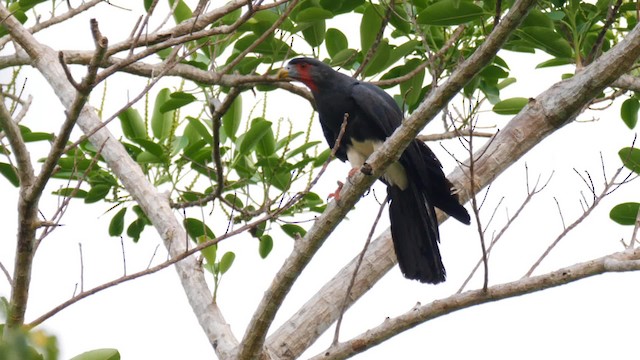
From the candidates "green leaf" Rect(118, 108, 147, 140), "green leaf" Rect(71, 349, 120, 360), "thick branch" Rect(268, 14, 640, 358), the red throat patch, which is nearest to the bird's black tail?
"thick branch" Rect(268, 14, 640, 358)

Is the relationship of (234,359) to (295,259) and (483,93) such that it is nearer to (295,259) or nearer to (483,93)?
(295,259)

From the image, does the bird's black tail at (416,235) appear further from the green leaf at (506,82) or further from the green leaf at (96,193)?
the green leaf at (96,193)

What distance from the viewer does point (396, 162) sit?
442 centimetres

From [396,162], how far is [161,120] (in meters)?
1.23

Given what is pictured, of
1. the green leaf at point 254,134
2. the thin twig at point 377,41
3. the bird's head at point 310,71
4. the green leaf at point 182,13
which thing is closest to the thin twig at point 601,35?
the thin twig at point 377,41

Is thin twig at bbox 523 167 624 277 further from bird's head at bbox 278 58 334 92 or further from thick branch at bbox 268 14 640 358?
bird's head at bbox 278 58 334 92

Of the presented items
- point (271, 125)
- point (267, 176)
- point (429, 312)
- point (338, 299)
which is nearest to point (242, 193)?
point (267, 176)

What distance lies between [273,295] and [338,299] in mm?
1005

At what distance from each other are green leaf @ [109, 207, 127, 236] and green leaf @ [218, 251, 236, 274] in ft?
4.44

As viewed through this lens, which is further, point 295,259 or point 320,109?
point 320,109

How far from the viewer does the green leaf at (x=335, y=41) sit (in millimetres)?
4473

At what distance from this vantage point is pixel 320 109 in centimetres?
478

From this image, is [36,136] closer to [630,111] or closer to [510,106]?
[510,106]

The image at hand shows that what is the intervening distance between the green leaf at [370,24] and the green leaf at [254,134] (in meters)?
0.65
